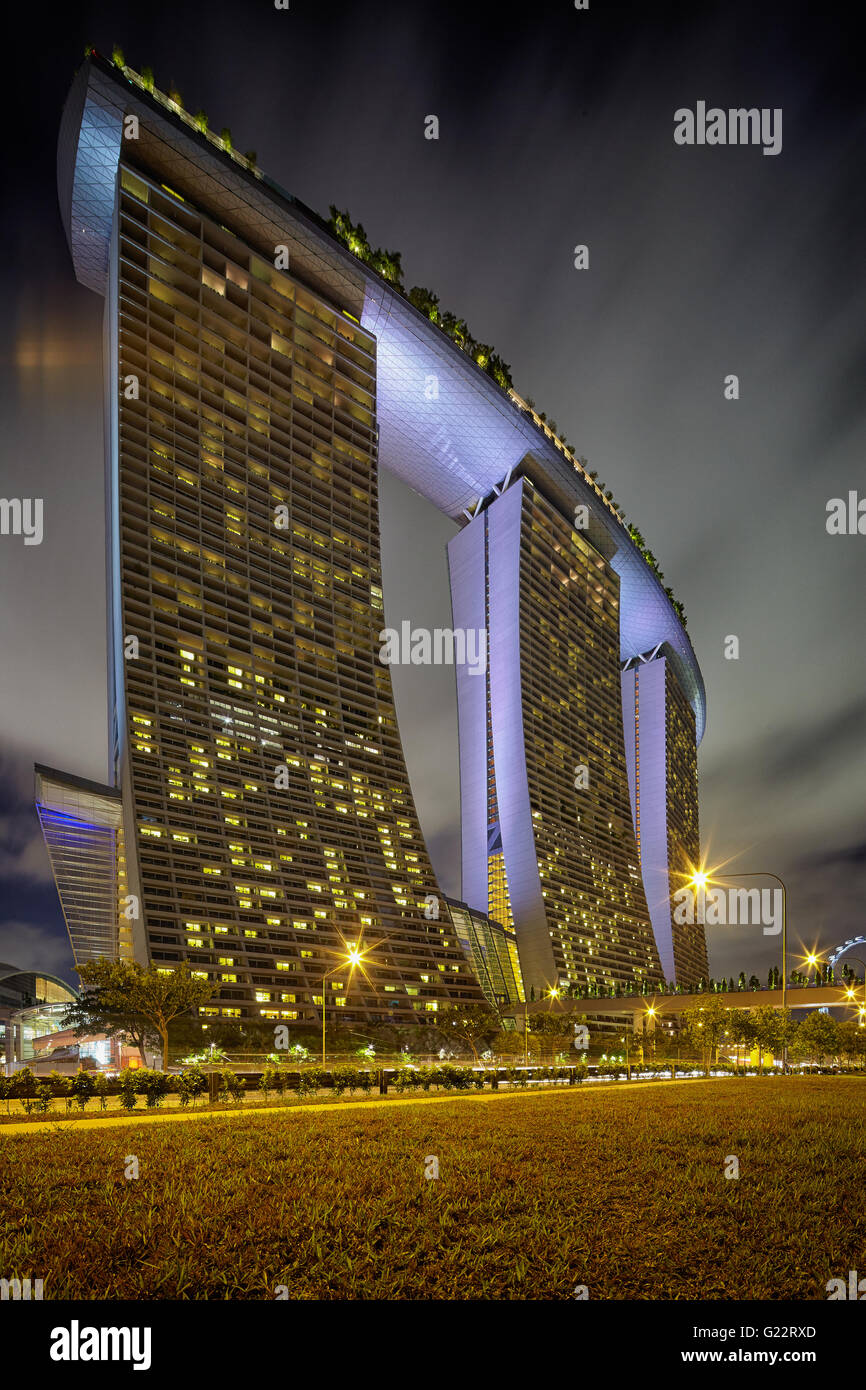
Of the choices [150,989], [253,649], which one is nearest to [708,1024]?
[150,989]

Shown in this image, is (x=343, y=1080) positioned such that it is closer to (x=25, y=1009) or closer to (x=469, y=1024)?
(x=469, y=1024)

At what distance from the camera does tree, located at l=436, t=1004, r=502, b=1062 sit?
3241 inches

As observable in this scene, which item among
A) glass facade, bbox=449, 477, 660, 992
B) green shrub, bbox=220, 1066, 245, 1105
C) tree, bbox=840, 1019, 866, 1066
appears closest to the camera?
green shrub, bbox=220, 1066, 245, 1105

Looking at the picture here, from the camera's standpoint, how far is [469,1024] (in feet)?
266

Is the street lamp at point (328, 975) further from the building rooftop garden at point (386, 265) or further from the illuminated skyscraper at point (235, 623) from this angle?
the building rooftop garden at point (386, 265)

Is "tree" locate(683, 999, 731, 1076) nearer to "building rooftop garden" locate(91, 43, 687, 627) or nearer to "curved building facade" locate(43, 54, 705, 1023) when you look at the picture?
"curved building facade" locate(43, 54, 705, 1023)

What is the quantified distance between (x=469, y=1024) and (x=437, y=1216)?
79.0 metres

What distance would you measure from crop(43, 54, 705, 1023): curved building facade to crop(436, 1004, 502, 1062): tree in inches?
106

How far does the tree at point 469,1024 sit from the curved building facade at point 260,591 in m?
2.68

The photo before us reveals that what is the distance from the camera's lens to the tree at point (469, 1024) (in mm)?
82312

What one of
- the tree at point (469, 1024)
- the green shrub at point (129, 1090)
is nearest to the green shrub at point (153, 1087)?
the green shrub at point (129, 1090)

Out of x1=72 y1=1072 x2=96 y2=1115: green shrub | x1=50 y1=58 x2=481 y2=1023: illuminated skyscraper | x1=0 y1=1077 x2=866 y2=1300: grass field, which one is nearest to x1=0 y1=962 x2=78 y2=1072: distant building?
x1=50 y1=58 x2=481 y2=1023: illuminated skyscraper

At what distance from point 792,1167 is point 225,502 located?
94397mm
